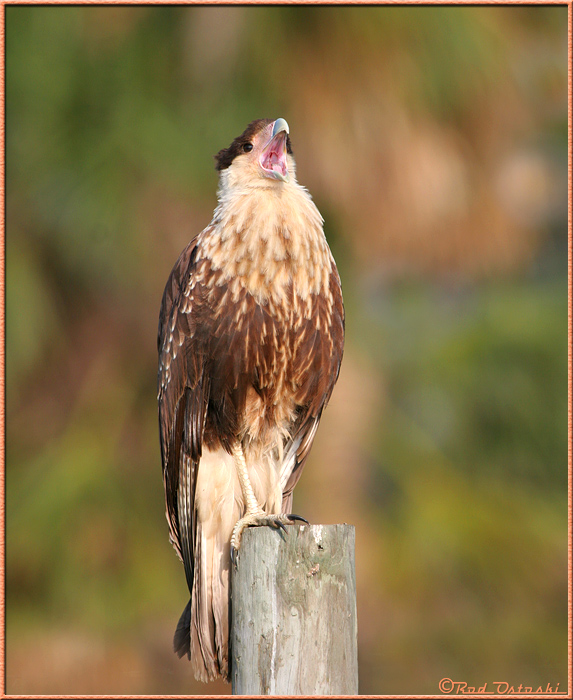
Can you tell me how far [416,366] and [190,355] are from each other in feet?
13.1

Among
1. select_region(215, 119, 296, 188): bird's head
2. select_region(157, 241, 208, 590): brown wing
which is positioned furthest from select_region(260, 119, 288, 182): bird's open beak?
select_region(157, 241, 208, 590): brown wing

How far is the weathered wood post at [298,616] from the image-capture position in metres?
2.54

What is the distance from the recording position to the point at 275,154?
3.24 m

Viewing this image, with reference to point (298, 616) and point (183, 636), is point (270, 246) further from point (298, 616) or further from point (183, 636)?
point (183, 636)

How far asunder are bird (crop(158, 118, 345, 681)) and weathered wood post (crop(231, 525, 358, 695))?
0.26 m

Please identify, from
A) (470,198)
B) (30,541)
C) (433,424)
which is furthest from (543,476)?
(30,541)

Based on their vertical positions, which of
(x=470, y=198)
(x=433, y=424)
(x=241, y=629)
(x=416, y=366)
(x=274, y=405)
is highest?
(x=470, y=198)

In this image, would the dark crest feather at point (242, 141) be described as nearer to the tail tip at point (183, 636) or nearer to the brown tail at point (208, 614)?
the brown tail at point (208, 614)

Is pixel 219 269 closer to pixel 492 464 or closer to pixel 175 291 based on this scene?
pixel 175 291

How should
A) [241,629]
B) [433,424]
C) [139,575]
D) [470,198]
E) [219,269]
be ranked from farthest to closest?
[433,424] < [470,198] < [139,575] < [219,269] < [241,629]

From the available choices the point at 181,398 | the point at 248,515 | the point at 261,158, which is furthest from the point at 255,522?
the point at 261,158

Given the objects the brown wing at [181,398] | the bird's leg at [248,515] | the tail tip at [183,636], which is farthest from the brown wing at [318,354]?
the tail tip at [183,636]

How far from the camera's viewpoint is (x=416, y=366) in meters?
6.85

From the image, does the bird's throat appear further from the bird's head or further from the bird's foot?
the bird's foot
